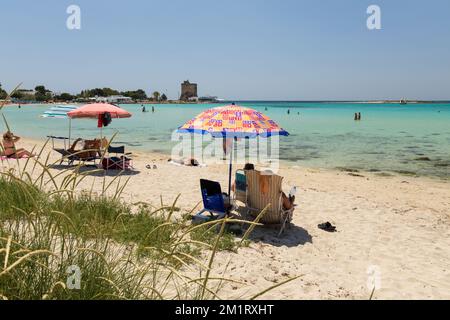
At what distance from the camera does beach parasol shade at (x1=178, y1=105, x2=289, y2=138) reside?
19.4 ft

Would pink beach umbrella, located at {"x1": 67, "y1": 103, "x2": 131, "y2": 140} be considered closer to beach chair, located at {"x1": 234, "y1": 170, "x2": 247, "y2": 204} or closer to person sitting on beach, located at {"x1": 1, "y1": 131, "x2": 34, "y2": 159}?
person sitting on beach, located at {"x1": 1, "y1": 131, "x2": 34, "y2": 159}

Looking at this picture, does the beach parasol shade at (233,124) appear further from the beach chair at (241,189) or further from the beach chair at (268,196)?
the beach chair at (241,189)

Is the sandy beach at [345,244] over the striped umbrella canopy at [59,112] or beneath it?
beneath

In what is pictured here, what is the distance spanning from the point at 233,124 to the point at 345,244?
9.35ft

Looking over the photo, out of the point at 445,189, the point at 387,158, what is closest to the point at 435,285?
the point at 445,189

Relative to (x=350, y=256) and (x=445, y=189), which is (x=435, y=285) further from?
(x=445, y=189)

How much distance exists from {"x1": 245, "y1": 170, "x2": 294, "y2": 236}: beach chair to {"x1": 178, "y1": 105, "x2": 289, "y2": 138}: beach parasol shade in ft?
2.39

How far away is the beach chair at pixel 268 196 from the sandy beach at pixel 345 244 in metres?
0.29

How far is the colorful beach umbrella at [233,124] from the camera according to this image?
593 cm

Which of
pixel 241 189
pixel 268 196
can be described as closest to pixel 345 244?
pixel 268 196

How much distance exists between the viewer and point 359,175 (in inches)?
536

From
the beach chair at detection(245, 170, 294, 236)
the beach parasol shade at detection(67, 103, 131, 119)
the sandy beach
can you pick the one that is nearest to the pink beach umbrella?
the beach parasol shade at detection(67, 103, 131, 119)

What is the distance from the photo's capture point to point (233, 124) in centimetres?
602

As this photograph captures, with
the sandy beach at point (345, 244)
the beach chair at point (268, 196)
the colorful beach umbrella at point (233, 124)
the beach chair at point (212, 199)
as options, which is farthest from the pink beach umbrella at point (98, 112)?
the beach chair at point (268, 196)
